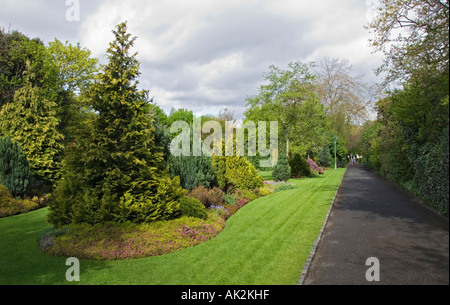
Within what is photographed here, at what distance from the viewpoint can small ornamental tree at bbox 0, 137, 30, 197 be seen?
1513cm

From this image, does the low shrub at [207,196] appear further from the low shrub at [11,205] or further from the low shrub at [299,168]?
the low shrub at [299,168]

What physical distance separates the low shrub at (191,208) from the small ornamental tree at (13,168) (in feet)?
33.6

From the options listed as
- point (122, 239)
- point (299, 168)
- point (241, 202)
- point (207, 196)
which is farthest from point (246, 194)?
point (299, 168)

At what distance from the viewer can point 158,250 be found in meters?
7.75

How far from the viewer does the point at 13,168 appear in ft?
50.4

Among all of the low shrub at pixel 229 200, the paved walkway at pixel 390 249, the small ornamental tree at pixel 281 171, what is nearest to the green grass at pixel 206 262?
the paved walkway at pixel 390 249

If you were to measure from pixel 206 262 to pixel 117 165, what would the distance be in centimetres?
416

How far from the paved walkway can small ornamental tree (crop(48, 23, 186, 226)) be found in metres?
4.90

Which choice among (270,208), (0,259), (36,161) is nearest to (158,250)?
(0,259)

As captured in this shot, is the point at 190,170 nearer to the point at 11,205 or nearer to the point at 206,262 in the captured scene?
the point at 206,262

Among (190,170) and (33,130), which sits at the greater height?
(33,130)

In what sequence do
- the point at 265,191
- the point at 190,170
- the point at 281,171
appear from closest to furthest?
the point at 190,170 → the point at 265,191 → the point at 281,171

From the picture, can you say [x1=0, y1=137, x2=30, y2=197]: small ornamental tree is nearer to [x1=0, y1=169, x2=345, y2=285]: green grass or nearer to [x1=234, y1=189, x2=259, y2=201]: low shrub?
[x1=0, y1=169, x2=345, y2=285]: green grass

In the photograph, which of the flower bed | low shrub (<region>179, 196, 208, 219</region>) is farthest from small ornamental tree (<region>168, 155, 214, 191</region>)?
the flower bed
